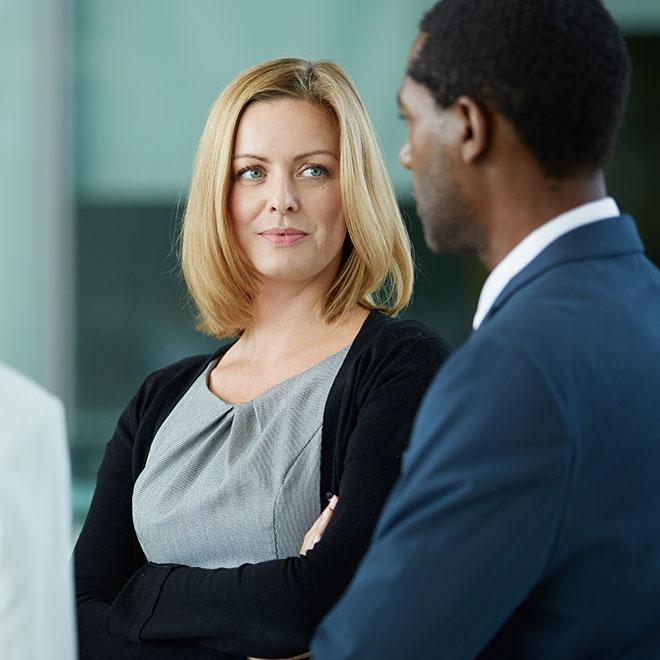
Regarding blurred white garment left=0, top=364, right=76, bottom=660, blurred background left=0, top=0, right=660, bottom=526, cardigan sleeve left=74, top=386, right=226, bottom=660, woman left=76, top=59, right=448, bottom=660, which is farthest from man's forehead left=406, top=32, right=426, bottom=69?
blurred background left=0, top=0, right=660, bottom=526

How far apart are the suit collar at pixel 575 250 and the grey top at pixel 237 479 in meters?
0.80

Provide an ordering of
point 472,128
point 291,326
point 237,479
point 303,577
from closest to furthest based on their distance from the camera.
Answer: point 472,128 → point 303,577 → point 237,479 → point 291,326

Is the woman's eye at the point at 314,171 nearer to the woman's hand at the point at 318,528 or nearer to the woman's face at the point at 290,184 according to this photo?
the woman's face at the point at 290,184

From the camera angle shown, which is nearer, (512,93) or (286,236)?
(512,93)

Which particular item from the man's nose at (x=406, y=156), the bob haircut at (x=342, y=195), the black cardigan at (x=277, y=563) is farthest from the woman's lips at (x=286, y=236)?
the man's nose at (x=406, y=156)

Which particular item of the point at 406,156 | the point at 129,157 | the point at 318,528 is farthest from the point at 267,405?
the point at 129,157

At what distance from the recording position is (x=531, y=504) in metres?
1.22

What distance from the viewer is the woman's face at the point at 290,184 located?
227 centimetres

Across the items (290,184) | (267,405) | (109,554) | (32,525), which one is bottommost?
(109,554)

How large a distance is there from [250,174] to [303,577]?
77cm

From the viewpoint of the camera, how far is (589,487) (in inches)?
48.6

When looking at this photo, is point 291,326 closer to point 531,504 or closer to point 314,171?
point 314,171

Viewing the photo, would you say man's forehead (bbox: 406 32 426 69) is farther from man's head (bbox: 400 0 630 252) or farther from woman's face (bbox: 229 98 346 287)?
woman's face (bbox: 229 98 346 287)

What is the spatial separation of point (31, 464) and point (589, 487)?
566mm
